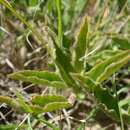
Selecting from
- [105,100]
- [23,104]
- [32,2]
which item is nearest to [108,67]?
[105,100]

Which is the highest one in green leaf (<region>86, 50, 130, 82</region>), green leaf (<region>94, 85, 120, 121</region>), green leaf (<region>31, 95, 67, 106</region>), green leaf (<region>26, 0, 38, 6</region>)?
green leaf (<region>26, 0, 38, 6</region>)

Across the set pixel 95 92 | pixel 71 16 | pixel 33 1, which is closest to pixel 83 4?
pixel 71 16

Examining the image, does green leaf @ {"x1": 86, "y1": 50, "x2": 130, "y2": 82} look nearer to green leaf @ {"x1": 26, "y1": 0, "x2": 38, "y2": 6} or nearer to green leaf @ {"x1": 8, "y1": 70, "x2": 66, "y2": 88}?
green leaf @ {"x1": 8, "y1": 70, "x2": 66, "y2": 88}

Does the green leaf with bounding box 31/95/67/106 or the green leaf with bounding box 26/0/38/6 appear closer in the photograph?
the green leaf with bounding box 31/95/67/106

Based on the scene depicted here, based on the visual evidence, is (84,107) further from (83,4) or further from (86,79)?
(83,4)

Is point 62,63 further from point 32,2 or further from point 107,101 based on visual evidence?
point 32,2

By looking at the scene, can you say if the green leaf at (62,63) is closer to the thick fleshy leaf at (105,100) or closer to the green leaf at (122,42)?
the thick fleshy leaf at (105,100)

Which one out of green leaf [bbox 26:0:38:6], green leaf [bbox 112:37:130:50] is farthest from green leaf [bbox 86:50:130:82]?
green leaf [bbox 26:0:38:6]

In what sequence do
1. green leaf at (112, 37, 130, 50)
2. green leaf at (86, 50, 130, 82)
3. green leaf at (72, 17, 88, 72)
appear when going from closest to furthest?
green leaf at (86, 50, 130, 82)
green leaf at (72, 17, 88, 72)
green leaf at (112, 37, 130, 50)
